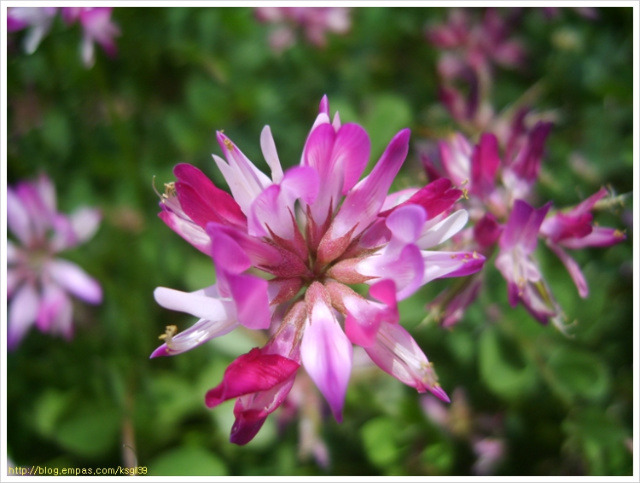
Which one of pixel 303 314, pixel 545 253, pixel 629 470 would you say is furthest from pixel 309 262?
pixel 629 470

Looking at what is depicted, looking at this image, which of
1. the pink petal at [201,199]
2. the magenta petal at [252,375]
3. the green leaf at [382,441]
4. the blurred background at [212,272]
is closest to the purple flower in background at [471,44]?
the blurred background at [212,272]

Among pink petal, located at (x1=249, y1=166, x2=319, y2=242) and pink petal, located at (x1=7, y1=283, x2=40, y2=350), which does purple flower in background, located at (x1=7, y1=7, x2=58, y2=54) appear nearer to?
pink petal, located at (x1=7, y1=283, x2=40, y2=350)

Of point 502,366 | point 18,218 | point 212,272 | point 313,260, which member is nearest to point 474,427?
point 502,366

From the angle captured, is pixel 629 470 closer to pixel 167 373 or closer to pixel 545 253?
pixel 545 253

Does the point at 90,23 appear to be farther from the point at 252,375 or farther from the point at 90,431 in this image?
the point at 252,375

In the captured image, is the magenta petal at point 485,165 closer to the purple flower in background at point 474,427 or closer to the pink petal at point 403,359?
the pink petal at point 403,359

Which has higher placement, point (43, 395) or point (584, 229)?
point (584, 229)
